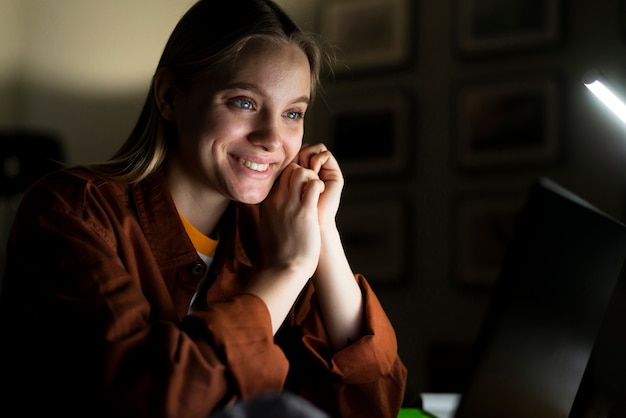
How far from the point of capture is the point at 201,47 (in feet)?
4.53

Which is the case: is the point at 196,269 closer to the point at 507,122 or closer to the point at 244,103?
the point at 244,103

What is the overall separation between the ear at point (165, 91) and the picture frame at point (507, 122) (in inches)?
92.9

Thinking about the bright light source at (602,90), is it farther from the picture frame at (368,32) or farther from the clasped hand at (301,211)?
the picture frame at (368,32)

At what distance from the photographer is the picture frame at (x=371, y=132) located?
3793 millimetres

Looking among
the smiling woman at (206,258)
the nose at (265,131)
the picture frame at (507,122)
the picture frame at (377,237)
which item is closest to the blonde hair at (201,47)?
the smiling woman at (206,258)

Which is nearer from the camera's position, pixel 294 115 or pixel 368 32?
pixel 294 115

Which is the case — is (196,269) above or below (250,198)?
below

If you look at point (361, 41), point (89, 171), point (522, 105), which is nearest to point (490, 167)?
point (522, 105)

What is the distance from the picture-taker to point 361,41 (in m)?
3.93

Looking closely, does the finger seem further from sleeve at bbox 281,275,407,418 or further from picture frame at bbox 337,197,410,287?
picture frame at bbox 337,197,410,287

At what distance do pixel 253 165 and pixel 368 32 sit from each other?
8.89 ft

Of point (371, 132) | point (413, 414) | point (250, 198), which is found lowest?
point (413, 414)

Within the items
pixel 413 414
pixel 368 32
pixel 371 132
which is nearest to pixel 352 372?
pixel 413 414

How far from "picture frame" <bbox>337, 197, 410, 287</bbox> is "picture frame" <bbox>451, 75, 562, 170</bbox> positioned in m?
0.41
